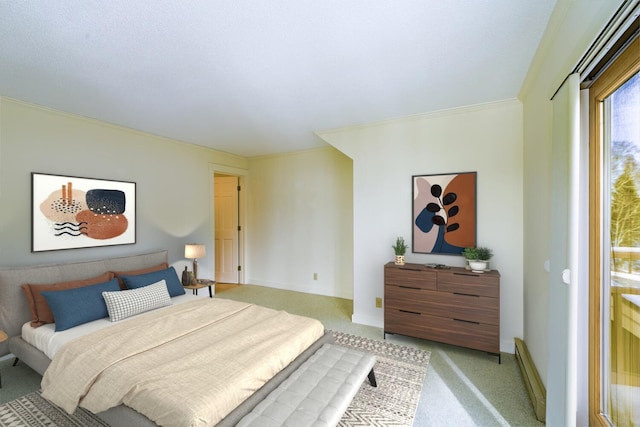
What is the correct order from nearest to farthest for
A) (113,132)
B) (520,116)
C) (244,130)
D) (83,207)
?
(520,116), (83,207), (113,132), (244,130)

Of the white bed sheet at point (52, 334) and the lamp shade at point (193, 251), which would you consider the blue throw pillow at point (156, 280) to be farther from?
the lamp shade at point (193, 251)

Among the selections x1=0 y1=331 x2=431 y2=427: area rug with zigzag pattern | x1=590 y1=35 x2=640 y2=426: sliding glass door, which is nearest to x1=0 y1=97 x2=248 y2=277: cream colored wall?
x1=0 y1=331 x2=431 y2=427: area rug with zigzag pattern

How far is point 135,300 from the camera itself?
257 cm

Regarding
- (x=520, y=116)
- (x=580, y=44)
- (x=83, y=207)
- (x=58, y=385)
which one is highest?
(x=520, y=116)

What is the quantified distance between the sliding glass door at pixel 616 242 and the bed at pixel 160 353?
1711 mm

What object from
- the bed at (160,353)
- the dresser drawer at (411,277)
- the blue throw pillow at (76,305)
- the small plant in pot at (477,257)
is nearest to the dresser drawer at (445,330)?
the dresser drawer at (411,277)

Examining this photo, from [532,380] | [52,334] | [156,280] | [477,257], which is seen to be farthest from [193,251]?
[532,380]

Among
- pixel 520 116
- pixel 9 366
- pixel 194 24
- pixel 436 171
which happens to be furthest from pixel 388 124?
pixel 9 366

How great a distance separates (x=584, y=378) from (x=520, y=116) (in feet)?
7.87

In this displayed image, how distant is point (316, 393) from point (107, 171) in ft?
11.4

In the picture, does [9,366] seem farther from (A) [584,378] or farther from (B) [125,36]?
(A) [584,378]

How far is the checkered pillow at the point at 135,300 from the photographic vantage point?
2448 millimetres

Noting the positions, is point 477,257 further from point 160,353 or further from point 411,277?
point 160,353

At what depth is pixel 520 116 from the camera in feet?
9.12
